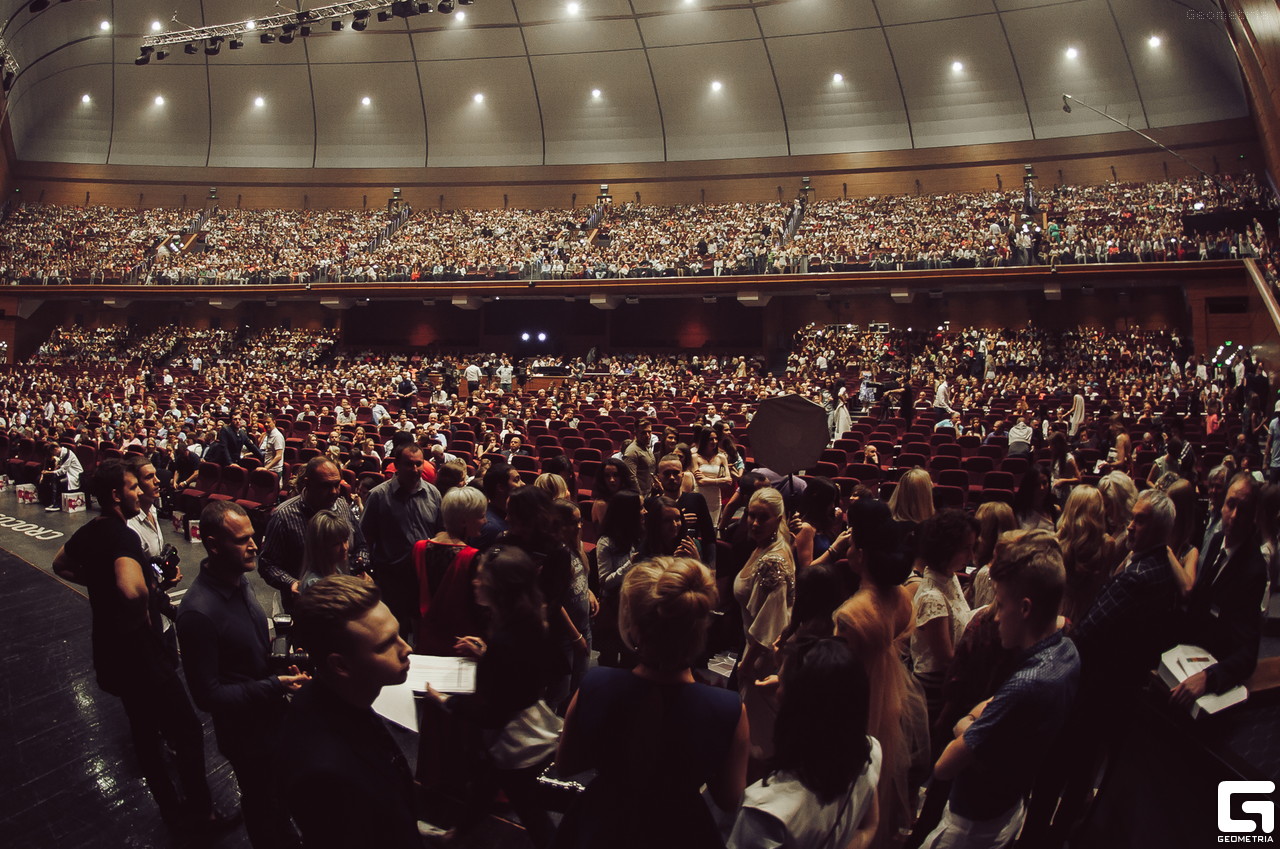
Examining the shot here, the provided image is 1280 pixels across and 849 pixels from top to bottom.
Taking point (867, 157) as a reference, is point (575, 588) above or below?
below

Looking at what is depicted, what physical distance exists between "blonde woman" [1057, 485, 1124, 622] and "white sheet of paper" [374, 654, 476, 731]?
96.9 inches

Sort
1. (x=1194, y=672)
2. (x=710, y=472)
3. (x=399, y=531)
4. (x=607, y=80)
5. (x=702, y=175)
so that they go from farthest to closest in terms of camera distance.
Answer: (x=702, y=175) < (x=607, y=80) < (x=710, y=472) < (x=399, y=531) < (x=1194, y=672)

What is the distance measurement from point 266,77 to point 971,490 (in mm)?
32349

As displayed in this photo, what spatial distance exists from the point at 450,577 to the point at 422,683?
73 cm

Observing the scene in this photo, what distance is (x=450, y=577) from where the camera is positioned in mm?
3318

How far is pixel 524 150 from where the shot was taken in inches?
1255

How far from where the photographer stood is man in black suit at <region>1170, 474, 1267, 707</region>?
8.14 feet

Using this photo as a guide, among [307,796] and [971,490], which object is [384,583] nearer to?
[307,796]

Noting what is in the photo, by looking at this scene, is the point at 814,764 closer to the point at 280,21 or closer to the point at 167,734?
the point at 167,734

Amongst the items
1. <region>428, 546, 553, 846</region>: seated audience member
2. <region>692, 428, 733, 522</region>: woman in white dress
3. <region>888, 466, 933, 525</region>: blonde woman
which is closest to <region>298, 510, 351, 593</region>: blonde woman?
<region>428, 546, 553, 846</region>: seated audience member

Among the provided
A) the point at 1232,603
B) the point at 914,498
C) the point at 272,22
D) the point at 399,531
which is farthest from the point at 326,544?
the point at 272,22

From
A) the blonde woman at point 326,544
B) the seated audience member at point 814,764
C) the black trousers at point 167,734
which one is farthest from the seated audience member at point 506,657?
the black trousers at point 167,734

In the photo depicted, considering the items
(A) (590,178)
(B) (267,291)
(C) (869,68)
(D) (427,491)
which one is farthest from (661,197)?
(D) (427,491)

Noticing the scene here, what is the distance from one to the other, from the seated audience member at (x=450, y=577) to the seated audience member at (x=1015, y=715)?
1.78 metres
